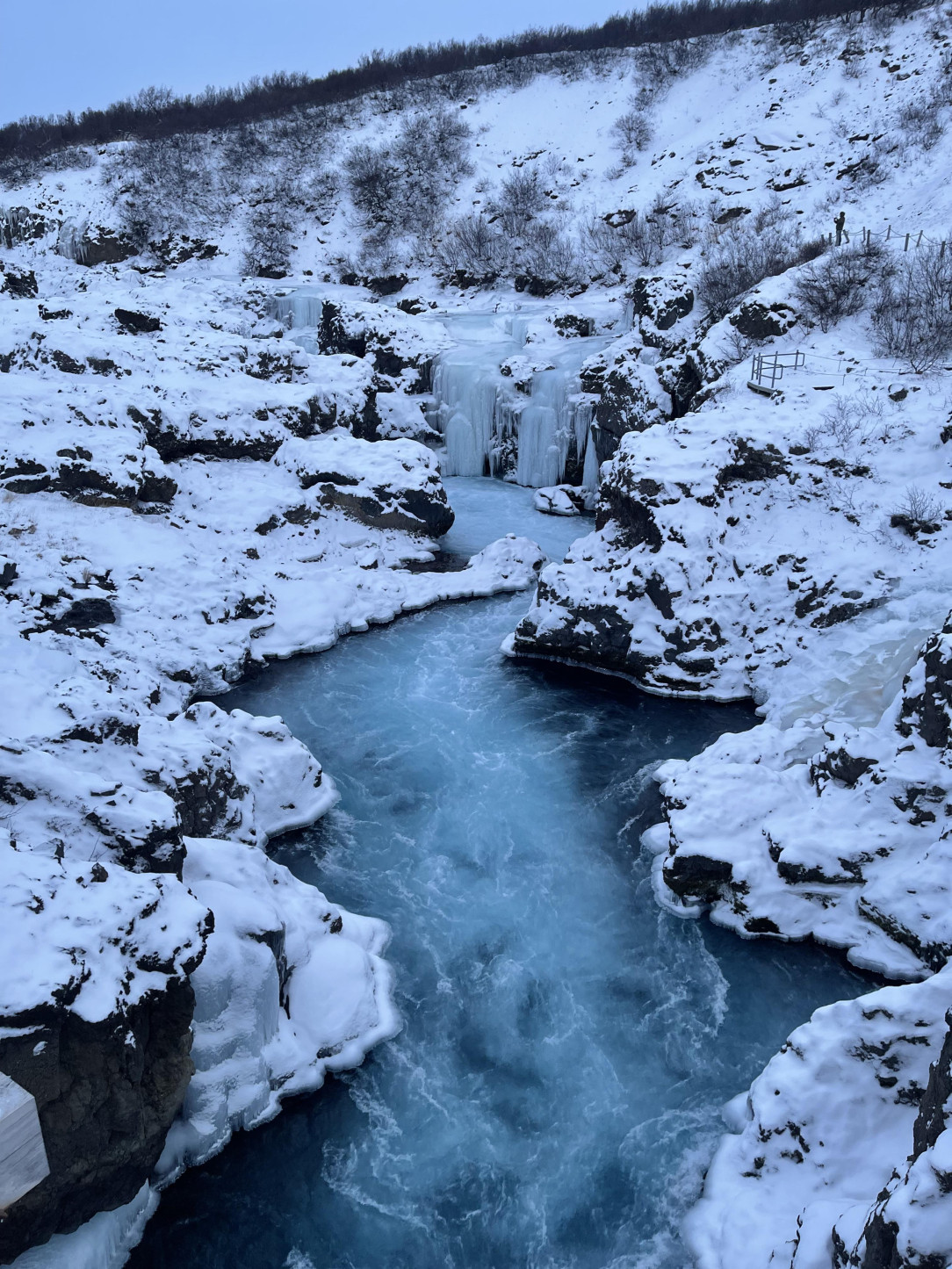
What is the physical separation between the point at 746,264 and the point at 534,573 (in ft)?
47.8

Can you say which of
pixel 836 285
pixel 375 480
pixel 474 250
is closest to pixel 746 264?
pixel 836 285

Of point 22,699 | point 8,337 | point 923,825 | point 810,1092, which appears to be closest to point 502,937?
point 810,1092

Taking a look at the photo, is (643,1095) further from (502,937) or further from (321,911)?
(321,911)

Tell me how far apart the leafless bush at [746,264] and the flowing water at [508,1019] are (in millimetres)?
16629

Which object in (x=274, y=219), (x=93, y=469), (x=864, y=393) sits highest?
(x=274, y=219)

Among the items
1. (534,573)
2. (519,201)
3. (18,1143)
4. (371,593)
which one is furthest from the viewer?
(519,201)

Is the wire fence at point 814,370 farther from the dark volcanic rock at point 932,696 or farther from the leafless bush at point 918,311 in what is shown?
the dark volcanic rock at point 932,696

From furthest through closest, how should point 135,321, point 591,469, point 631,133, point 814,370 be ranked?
point 631,133
point 135,321
point 591,469
point 814,370

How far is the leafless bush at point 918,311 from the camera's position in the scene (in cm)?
1916

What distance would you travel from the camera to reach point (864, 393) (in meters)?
17.9

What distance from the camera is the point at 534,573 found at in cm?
1969

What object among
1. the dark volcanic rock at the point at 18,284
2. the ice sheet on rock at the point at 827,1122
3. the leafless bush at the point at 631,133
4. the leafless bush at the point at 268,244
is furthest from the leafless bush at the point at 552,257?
the ice sheet on rock at the point at 827,1122

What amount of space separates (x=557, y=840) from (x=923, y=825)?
4.40 m

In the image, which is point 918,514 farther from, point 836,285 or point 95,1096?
point 95,1096
